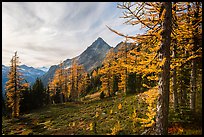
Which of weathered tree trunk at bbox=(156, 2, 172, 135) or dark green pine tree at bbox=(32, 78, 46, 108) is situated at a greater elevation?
weathered tree trunk at bbox=(156, 2, 172, 135)

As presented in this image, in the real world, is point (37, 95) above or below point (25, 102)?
above

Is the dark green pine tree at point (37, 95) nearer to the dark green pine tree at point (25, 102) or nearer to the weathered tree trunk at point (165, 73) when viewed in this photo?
the dark green pine tree at point (25, 102)

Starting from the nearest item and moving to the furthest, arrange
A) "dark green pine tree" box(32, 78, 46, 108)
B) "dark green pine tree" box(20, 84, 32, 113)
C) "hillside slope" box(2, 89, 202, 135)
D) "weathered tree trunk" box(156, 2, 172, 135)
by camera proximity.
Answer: "weathered tree trunk" box(156, 2, 172, 135), "hillside slope" box(2, 89, 202, 135), "dark green pine tree" box(20, 84, 32, 113), "dark green pine tree" box(32, 78, 46, 108)

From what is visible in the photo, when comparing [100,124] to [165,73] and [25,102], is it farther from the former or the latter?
[25,102]

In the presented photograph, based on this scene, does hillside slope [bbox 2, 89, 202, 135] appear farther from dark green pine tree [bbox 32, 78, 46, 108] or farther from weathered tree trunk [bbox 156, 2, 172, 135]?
dark green pine tree [bbox 32, 78, 46, 108]

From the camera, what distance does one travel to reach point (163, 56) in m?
6.57

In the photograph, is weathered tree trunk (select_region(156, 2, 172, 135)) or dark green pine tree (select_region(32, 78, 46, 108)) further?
dark green pine tree (select_region(32, 78, 46, 108))

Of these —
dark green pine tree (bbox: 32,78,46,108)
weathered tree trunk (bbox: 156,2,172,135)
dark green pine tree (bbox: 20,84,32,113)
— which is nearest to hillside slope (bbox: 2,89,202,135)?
weathered tree trunk (bbox: 156,2,172,135)

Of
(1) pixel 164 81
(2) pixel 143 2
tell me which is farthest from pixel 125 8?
(1) pixel 164 81

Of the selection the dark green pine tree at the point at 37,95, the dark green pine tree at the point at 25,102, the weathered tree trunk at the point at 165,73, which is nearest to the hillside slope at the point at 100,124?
the weathered tree trunk at the point at 165,73

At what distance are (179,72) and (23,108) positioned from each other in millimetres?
45286

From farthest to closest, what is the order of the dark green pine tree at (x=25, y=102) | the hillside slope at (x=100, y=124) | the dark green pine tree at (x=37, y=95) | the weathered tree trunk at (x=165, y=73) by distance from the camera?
1. the dark green pine tree at (x=37, y=95)
2. the dark green pine tree at (x=25, y=102)
3. the hillside slope at (x=100, y=124)
4. the weathered tree trunk at (x=165, y=73)

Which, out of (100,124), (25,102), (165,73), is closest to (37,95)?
(25,102)

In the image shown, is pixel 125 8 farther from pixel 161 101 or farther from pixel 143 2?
pixel 161 101
